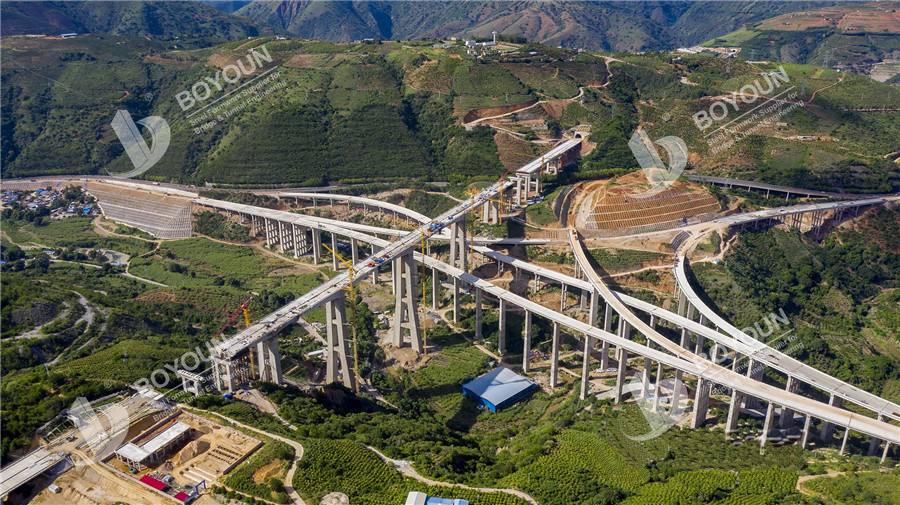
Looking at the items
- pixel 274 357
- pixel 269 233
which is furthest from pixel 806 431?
pixel 269 233

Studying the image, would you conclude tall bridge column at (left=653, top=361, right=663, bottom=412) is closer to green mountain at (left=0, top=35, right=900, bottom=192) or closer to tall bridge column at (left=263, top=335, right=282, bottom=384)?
tall bridge column at (left=263, top=335, right=282, bottom=384)

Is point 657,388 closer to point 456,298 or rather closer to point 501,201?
point 456,298

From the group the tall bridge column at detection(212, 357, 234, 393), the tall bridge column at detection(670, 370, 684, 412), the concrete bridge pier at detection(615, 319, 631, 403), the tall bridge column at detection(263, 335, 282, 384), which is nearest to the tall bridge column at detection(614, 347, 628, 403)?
the concrete bridge pier at detection(615, 319, 631, 403)

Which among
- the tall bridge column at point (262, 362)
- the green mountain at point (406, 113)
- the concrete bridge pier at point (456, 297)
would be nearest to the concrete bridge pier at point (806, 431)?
the concrete bridge pier at point (456, 297)

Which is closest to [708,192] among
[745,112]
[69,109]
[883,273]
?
[883,273]

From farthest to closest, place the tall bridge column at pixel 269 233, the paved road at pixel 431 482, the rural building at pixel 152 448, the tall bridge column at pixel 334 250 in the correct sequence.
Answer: the tall bridge column at pixel 269 233
the tall bridge column at pixel 334 250
the paved road at pixel 431 482
the rural building at pixel 152 448

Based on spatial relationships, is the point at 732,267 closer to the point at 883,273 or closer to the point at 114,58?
the point at 883,273

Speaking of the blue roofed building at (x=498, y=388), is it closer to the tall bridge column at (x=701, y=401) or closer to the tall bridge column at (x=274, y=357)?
the tall bridge column at (x=701, y=401)
